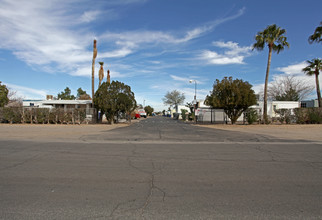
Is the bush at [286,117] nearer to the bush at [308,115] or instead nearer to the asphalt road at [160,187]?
the bush at [308,115]

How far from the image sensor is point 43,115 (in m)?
24.2

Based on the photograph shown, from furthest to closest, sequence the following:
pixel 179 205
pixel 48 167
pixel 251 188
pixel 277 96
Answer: pixel 277 96, pixel 48 167, pixel 251 188, pixel 179 205

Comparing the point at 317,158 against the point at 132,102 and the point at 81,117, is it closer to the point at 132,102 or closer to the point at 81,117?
the point at 132,102

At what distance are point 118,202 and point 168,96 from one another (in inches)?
3400

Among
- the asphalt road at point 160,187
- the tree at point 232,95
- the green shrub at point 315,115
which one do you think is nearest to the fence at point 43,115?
the tree at point 232,95

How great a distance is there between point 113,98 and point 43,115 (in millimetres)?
7880

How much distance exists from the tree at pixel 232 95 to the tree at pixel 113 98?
9666 mm

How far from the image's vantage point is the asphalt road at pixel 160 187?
3.56m

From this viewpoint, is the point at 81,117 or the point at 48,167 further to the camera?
the point at 81,117

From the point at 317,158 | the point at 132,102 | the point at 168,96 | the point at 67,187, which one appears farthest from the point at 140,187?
the point at 168,96

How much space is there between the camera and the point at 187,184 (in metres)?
4.91

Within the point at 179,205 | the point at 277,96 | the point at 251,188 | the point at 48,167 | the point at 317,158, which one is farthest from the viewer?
the point at 277,96

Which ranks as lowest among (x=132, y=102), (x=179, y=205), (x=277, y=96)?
(x=179, y=205)

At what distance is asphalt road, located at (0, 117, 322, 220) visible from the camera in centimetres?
356
